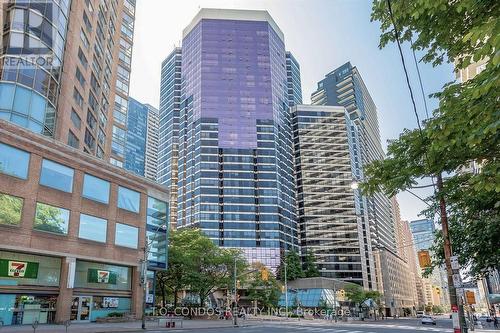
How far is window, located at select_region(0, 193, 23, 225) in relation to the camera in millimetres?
29750

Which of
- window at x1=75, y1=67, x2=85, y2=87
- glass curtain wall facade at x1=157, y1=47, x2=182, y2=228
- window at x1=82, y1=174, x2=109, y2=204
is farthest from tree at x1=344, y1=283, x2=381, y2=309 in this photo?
glass curtain wall facade at x1=157, y1=47, x2=182, y2=228

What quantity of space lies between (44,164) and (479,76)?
34139 millimetres

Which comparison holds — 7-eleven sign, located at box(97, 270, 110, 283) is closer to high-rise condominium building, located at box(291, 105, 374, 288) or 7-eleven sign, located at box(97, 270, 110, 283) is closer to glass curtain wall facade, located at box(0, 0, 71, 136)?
glass curtain wall facade, located at box(0, 0, 71, 136)

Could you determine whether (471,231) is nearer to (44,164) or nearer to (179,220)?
(44,164)

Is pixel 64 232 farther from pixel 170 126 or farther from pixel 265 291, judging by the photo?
pixel 170 126

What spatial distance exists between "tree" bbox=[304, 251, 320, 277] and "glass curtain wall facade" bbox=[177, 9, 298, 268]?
8844mm

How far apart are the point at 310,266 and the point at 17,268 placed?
121520mm

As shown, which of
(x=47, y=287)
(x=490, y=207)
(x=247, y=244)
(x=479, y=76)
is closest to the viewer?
(x=479, y=76)

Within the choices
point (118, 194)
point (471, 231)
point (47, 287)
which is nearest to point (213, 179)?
point (118, 194)

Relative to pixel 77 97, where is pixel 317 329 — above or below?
below

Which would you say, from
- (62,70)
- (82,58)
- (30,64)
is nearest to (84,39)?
(82,58)

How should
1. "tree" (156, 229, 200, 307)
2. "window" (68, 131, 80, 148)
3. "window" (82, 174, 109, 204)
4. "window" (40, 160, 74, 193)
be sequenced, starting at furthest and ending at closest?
1. "tree" (156, 229, 200, 307)
2. "window" (68, 131, 80, 148)
3. "window" (82, 174, 109, 204)
4. "window" (40, 160, 74, 193)

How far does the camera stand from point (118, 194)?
4191cm

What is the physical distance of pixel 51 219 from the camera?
3359 cm
